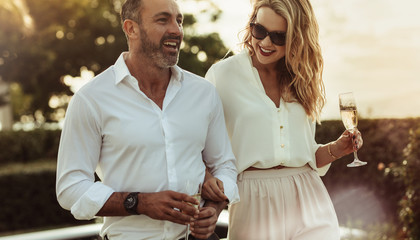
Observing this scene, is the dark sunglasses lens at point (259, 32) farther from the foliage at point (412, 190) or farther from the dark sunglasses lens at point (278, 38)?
the foliage at point (412, 190)

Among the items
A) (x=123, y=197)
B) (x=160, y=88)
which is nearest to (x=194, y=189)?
(x=123, y=197)

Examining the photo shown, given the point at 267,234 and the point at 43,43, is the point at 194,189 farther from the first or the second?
the point at 43,43

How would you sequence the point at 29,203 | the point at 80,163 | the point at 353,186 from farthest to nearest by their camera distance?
the point at 29,203 < the point at 353,186 < the point at 80,163

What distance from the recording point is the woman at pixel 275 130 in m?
3.80

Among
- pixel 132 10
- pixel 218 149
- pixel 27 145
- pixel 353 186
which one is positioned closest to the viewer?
pixel 132 10

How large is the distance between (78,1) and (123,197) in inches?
891

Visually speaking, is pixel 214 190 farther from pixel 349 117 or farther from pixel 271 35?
pixel 349 117

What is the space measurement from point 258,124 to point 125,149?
3.40 feet

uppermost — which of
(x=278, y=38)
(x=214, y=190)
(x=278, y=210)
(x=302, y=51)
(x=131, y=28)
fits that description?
(x=131, y=28)

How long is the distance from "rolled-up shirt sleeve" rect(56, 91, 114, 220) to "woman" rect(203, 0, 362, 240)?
1.06m

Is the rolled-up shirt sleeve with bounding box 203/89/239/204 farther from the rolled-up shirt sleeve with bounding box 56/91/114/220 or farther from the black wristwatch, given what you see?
the rolled-up shirt sleeve with bounding box 56/91/114/220

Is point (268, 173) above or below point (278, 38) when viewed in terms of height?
below

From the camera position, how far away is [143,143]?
10.5ft

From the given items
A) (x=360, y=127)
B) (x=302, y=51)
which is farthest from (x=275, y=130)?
(x=360, y=127)
